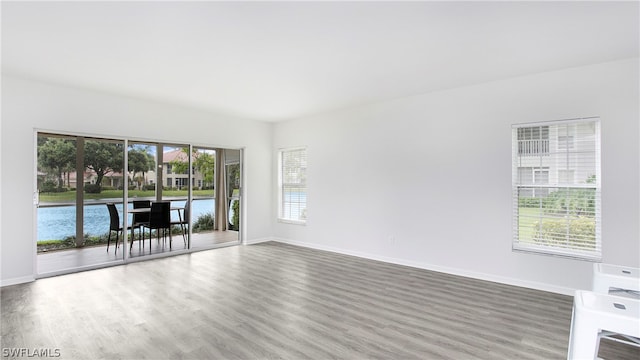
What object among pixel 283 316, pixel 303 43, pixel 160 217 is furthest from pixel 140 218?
pixel 303 43

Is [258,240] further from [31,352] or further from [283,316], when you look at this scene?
[31,352]

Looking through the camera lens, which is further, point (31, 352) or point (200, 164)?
point (200, 164)

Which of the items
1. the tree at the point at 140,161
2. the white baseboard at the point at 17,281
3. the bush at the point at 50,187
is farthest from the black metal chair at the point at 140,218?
the white baseboard at the point at 17,281

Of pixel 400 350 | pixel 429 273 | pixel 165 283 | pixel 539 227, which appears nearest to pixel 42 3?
pixel 165 283

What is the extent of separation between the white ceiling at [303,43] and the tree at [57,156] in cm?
99

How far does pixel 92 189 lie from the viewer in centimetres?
521

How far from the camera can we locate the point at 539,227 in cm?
405

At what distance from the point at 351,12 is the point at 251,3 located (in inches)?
31.1

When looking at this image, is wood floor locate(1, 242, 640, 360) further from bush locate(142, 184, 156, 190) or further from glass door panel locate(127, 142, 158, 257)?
bush locate(142, 184, 156, 190)

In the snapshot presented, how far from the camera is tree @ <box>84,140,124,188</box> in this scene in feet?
16.8

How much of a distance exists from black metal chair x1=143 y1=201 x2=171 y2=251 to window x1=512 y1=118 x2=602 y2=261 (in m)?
5.68

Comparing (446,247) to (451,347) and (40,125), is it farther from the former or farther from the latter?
(40,125)

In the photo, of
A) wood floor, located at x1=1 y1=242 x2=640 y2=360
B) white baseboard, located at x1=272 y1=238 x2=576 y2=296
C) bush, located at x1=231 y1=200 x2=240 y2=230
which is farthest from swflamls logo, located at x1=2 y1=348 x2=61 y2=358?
bush, located at x1=231 y1=200 x2=240 y2=230

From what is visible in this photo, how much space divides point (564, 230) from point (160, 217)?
6.23m
